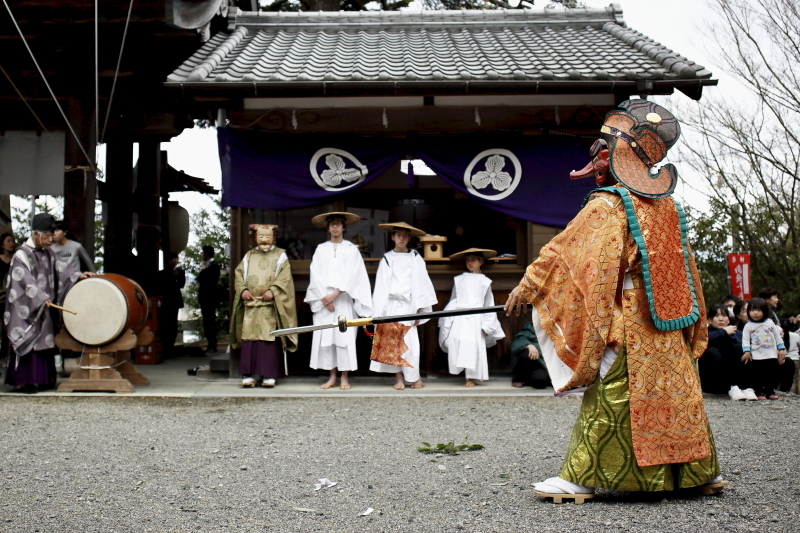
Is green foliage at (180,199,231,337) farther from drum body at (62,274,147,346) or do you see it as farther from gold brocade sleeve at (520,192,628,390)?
gold brocade sleeve at (520,192,628,390)

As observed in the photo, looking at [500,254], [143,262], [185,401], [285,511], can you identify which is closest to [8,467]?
[285,511]

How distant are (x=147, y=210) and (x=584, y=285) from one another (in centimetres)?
902

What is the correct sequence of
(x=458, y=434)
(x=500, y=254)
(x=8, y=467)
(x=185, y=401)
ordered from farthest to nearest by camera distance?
(x=500, y=254) < (x=185, y=401) < (x=458, y=434) < (x=8, y=467)

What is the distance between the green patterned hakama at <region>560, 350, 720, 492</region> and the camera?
351cm

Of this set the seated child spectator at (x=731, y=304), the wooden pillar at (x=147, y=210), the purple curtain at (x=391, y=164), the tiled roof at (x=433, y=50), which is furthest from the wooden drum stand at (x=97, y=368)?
the seated child spectator at (x=731, y=304)

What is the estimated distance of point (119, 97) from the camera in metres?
10.0

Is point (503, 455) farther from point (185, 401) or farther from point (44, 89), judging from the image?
point (44, 89)

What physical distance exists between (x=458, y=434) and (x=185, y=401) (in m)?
2.89

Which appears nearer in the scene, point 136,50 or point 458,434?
point 458,434

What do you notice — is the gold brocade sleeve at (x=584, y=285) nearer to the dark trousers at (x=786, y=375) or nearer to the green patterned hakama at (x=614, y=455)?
the green patterned hakama at (x=614, y=455)

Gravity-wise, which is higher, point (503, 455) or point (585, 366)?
point (585, 366)

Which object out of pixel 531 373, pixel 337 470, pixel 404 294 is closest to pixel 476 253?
pixel 404 294

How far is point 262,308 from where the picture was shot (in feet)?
25.5

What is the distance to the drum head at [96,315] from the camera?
290 inches
